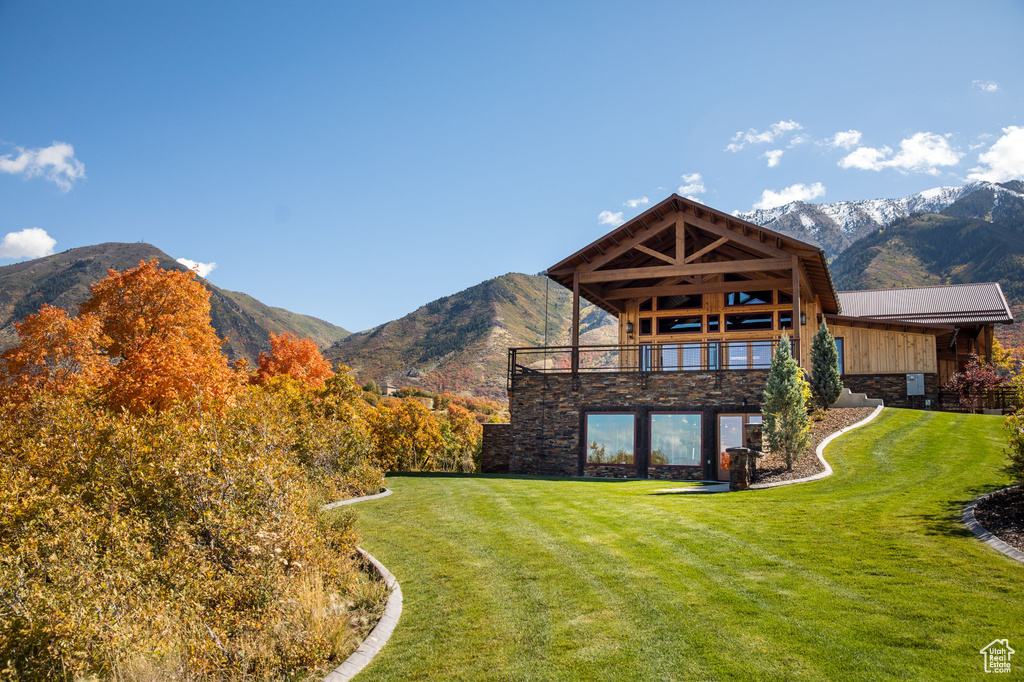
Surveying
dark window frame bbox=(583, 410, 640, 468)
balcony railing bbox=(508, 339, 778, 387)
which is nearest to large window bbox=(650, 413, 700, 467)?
dark window frame bbox=(583, 410, 640, 468)

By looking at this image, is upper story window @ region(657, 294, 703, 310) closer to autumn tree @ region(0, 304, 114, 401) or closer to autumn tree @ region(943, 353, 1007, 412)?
autumn tree @ region(943, 353, 1007, 412)

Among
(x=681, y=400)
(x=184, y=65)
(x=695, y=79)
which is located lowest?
(x=681, y=400)

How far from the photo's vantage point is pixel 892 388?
21.1 meters

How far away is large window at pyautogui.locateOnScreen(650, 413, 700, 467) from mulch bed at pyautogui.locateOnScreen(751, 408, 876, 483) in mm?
2962

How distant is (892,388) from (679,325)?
7.68 m

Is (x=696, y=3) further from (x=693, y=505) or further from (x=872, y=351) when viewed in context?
(x=693, y=505)

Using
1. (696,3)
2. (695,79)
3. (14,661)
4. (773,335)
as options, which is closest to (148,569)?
(14,661)

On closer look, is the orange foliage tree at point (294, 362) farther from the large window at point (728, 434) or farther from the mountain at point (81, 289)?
the large window at point (728, 434)

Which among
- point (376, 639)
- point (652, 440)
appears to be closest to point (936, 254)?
point (652, 440)

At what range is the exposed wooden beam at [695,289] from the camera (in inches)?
779

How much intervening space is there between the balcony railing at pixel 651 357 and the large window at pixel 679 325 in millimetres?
1548

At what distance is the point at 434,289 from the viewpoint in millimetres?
92438

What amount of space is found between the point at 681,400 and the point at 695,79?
1222 cm

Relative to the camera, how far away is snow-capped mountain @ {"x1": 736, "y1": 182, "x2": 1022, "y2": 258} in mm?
162350
